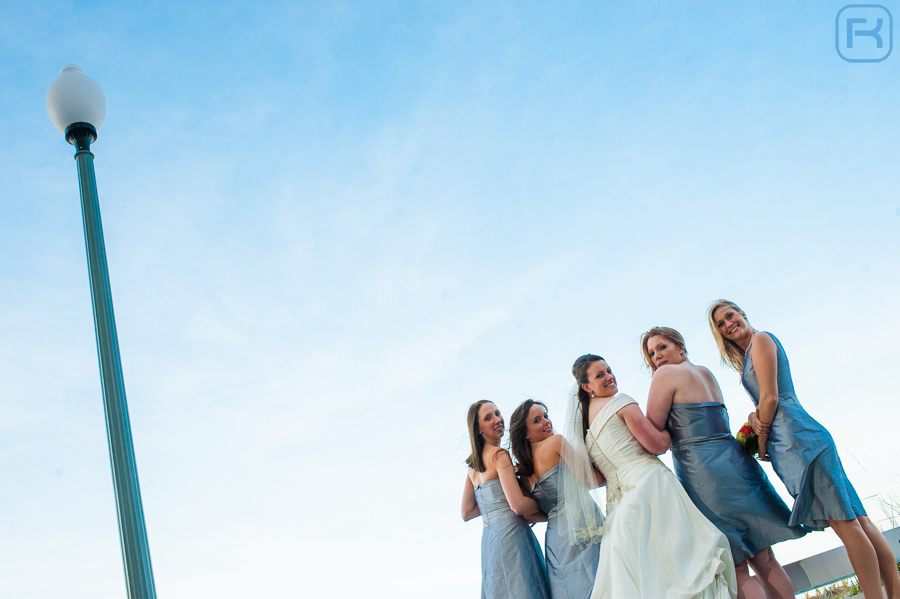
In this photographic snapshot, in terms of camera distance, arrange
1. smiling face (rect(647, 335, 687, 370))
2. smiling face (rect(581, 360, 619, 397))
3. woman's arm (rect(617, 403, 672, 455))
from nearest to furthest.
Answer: woman's arm (rect(617, 403, 672, 455)), smiling face (rect(647, 335, 687, 370)), smiling face (rect(581, 360, 619, 397))

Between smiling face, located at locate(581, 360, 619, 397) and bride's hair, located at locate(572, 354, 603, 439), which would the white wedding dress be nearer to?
smiling face, located at locate(581, 360, 619, 397)

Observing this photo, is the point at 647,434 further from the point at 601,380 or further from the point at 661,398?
the point at 601,380

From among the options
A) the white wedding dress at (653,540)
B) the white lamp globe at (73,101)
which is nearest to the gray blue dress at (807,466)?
the white wedding dress at (653,540)

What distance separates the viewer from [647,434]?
4.69 meters

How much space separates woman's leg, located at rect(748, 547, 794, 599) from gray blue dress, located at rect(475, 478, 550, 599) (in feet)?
5.04

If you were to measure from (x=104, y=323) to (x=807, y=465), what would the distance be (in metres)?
4.19

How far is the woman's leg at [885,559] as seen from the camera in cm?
431

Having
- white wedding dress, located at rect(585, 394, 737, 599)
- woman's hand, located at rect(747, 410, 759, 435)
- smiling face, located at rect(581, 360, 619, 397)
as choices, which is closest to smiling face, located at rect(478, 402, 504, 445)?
smiling face, located at rect(581, 360, 619, 397)

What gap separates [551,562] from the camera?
5129mm

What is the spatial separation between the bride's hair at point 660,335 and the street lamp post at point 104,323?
3432 mm

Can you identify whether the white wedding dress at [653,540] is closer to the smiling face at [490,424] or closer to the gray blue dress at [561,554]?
the gray blue dress at [561,554]

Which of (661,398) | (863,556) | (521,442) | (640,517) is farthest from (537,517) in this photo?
(863,556)

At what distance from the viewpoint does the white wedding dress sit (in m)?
4.21

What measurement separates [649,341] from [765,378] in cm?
82
